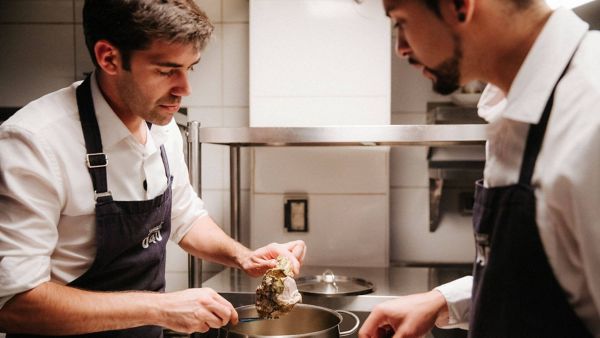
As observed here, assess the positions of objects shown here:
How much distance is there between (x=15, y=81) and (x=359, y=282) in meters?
1.87

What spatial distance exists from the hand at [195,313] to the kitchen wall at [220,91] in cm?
119

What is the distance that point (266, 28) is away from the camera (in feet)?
6.46

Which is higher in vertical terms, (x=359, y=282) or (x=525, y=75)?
(x=525, y=75)

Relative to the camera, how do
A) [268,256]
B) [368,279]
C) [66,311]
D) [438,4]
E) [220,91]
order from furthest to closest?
[220,91]
[368,279]
[268,256]
[66,311]
[438,4]

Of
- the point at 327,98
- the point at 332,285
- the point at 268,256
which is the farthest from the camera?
the point at 327,98

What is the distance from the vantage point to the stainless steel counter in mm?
1604

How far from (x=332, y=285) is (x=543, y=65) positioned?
3.82ft

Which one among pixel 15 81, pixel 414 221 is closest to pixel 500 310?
pixel 414 221

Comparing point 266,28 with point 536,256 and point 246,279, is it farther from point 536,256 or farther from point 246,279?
point 536,256

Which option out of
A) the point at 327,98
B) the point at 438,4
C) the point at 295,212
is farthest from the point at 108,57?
the point at 295,212

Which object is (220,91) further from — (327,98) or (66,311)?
(66,311)

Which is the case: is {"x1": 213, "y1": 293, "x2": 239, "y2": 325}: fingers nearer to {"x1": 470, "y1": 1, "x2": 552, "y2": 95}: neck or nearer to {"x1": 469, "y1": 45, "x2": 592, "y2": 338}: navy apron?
{"x1": 469, "y1": 45, "x2": 592, "y2": 338}: navy apron

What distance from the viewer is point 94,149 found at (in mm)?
1118

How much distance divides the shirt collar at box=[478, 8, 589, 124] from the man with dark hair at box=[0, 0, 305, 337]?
716mm
